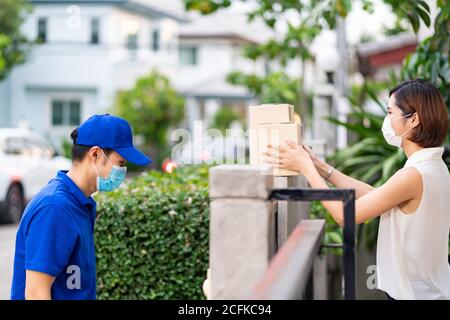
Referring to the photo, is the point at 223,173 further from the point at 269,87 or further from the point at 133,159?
the point at 269,87

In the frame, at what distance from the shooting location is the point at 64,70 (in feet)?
131

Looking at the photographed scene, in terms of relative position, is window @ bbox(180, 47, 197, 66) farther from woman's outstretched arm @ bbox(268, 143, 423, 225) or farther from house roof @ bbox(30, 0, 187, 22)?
woman's outstretched arm @ bbox(268, 143, 423, 225)

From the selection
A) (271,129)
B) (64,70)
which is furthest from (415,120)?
(64,70)

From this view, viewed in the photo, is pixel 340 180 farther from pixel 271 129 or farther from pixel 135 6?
pixel 135 6

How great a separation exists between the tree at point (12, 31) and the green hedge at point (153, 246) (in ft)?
97.9

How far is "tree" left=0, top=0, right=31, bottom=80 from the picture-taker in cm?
3553

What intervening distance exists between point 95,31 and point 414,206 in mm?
37978

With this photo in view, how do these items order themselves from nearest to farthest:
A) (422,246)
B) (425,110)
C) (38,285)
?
(38,285) < (422,246) < (425,110)

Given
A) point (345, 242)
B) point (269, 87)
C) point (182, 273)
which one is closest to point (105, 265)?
point (182, 273)

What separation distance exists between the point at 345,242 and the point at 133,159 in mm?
1073

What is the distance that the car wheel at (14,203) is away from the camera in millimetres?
16266

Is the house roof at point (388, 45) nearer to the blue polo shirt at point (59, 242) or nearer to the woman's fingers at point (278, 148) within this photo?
the woman's fingers at point (278, 148)

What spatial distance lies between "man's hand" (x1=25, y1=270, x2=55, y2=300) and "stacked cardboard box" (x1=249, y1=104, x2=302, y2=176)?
3.64 feet

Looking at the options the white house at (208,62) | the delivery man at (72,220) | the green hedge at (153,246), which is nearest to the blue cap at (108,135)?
the delivery man at (72,220)
